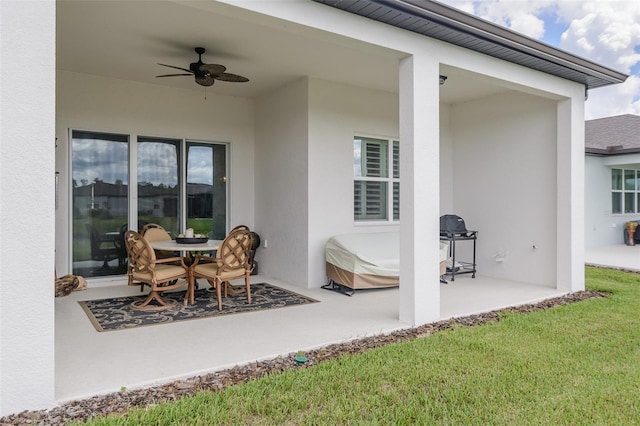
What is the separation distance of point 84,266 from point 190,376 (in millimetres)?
4331

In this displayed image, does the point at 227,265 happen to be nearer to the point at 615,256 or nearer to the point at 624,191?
the point at 615,256

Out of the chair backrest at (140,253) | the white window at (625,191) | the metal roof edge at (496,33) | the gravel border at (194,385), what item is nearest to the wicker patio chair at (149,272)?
the chair backrest at (140,253)

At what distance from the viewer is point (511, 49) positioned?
4723 mm

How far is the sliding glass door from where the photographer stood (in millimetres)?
6473

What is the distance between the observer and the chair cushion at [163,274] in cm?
502

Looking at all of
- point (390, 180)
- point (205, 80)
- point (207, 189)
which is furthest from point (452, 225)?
point (205, 80)

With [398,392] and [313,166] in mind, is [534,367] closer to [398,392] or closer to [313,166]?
[398,392]

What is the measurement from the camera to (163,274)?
16.5 ft

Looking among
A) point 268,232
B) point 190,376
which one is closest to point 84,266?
point 268,232

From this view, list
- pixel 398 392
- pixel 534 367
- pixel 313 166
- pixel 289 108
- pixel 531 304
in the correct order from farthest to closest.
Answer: pixel 289 108
pixel 313 166
pixel 531 304
pixel 534 367
pixel 398 392

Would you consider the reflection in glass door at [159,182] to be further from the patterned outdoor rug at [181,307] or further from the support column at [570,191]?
the support column at [570,191]

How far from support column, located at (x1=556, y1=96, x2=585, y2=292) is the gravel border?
97.9 inches

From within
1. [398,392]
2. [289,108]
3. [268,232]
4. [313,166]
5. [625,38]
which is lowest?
[398,392]
